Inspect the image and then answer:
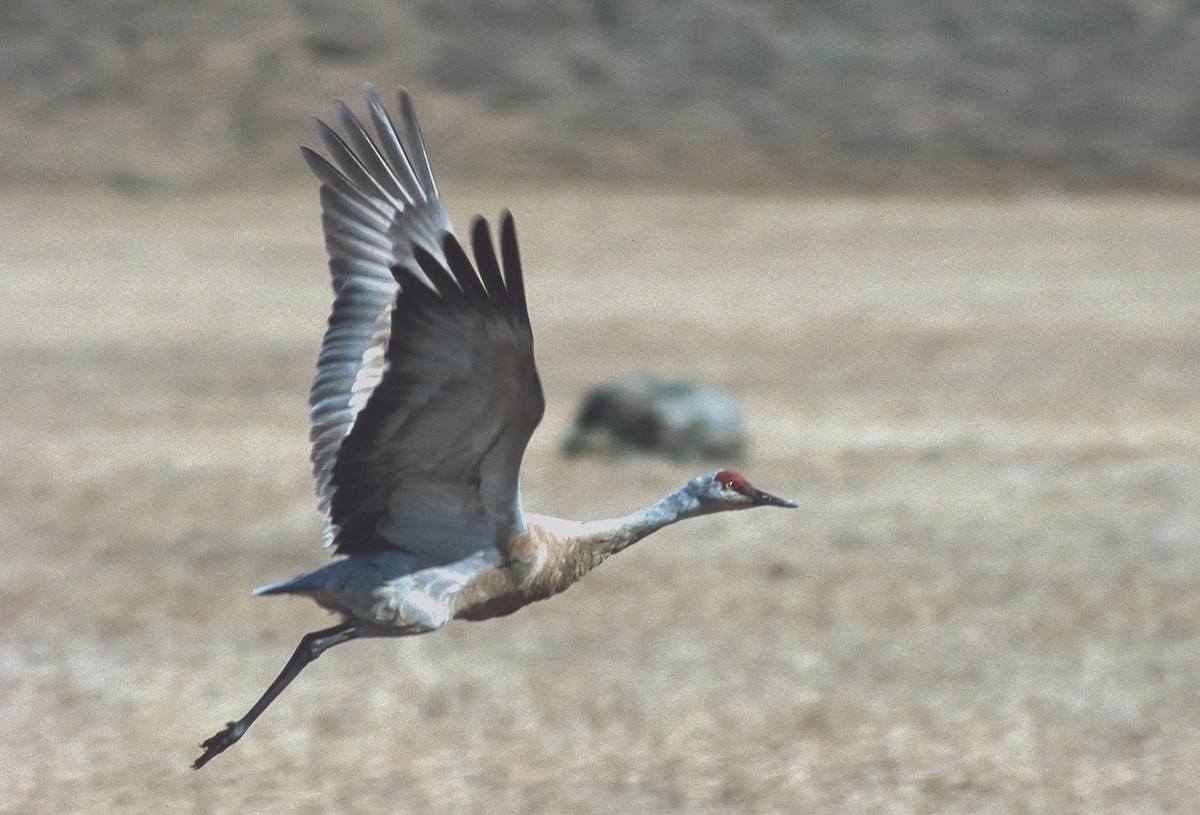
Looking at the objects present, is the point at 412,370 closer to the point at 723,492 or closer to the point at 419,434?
the point at 419,434

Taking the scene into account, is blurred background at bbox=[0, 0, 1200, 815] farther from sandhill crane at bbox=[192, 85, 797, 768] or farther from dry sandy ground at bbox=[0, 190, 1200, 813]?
sandhill crane at bbox=[192, 85, 797, 768]

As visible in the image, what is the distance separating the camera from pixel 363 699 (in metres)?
8.32

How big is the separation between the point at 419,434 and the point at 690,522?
6.76m

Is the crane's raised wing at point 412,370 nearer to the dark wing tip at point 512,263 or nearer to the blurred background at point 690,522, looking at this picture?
the dark wing tip at point 512,263

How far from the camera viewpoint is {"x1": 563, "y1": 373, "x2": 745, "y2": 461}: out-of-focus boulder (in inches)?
559

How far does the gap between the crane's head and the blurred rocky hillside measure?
4052cm

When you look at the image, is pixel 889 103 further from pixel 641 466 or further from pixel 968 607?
pixel 968 607

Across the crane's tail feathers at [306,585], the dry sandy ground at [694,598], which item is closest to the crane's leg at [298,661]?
the crane's tail feathers at [306,585]

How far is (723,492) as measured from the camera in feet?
18.9

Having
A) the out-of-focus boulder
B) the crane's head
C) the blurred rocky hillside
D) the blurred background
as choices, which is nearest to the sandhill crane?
the crane's head

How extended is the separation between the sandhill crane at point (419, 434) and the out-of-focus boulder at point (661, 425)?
7.95 metres

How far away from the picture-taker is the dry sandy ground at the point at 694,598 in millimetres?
7285

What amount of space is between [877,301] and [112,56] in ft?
128

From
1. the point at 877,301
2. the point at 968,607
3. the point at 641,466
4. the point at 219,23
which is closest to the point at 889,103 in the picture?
the point at 219,23
